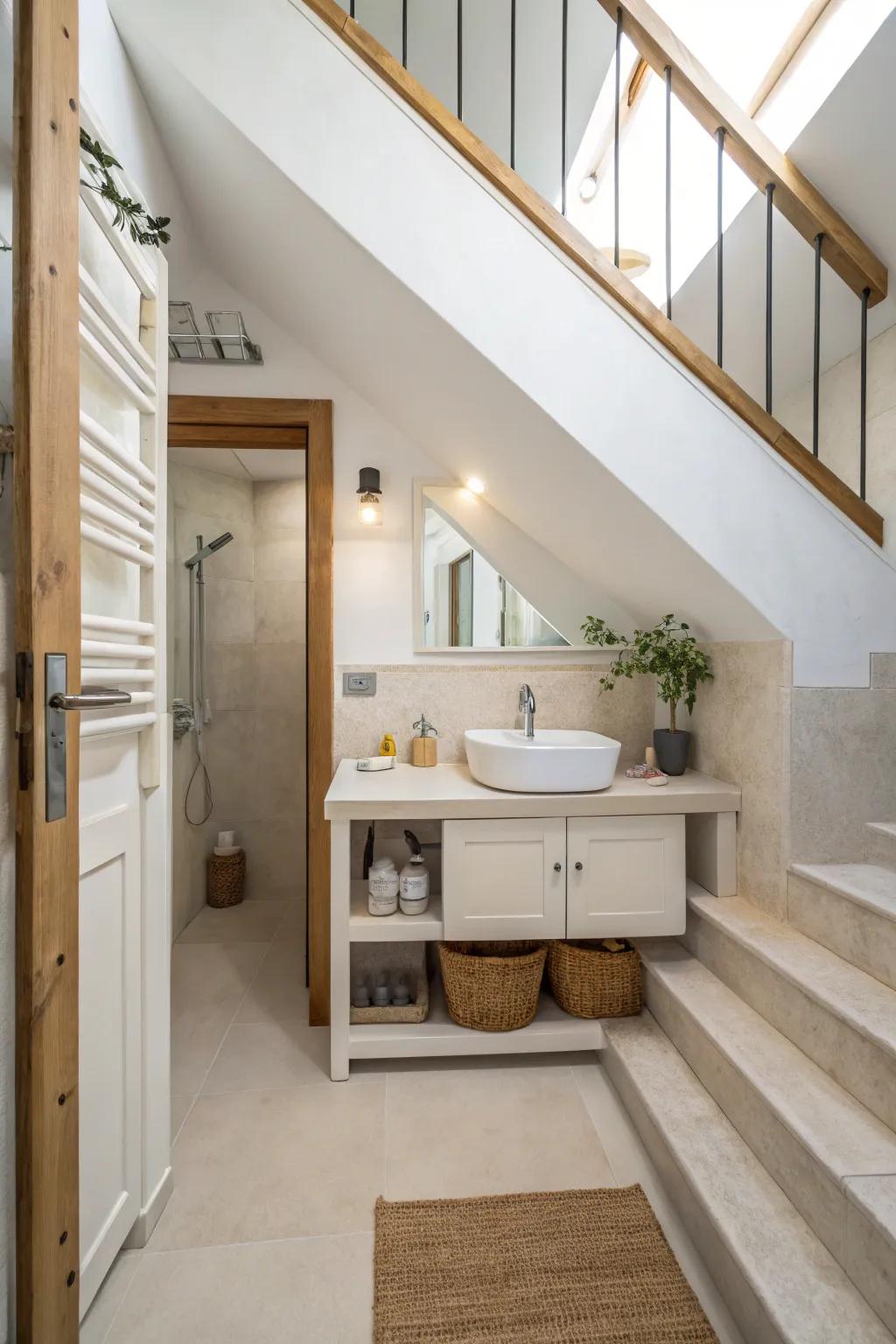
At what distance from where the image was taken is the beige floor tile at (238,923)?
2.80 m

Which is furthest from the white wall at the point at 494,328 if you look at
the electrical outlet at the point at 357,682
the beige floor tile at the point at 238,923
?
the beige floor tile at the point at 238,923

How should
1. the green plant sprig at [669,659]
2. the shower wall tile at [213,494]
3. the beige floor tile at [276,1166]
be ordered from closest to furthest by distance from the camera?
1. the beige floor tile at [276,1166]
2. the green plant sprig at [669,659]
3. the shower wall tile at [213,494]

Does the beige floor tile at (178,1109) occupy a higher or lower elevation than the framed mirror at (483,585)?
lower

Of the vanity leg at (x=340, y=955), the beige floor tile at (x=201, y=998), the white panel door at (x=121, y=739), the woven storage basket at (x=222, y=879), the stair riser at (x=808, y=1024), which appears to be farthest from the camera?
the woven storage basket at (x=222, y=879)

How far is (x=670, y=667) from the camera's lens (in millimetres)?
2031

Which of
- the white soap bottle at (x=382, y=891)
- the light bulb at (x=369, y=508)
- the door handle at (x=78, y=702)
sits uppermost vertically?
the light bulb at (x=369, y=508)

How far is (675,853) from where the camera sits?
1860 millimetres

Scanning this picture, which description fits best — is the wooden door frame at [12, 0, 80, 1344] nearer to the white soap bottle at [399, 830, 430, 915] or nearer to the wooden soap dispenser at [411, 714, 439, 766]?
the white soap bottle at [399, 830, 430, 915]

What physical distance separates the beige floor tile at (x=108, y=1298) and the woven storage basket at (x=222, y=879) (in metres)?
1.89

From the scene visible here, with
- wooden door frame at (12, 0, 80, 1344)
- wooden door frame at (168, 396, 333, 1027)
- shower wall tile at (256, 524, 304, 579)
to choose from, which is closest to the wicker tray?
wooden door frame at (168, 396, 333, 1027)

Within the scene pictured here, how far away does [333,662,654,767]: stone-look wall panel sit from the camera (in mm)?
2250

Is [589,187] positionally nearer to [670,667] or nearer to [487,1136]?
[670,667]

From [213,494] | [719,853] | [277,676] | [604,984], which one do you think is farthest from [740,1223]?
[213,494]

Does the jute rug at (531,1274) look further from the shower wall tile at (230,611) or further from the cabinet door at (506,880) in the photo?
the shower wall tile at (230,611)
